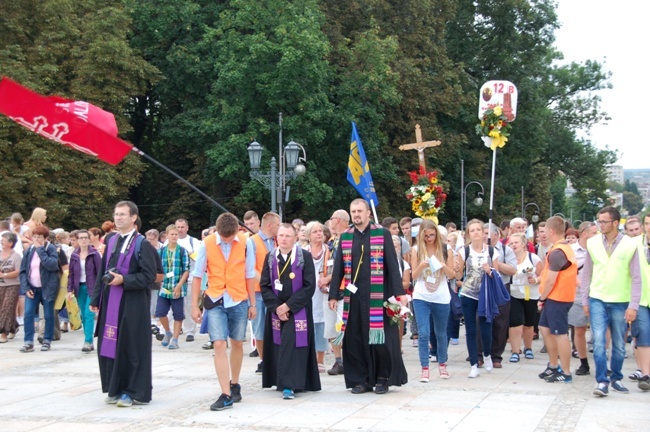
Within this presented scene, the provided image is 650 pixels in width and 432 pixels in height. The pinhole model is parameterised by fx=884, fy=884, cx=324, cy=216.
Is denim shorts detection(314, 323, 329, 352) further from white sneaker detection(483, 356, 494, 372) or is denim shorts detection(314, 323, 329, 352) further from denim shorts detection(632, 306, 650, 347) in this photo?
denim shorts detection(632, 306, 650, 347)

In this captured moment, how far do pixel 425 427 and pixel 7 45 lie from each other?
26.7m

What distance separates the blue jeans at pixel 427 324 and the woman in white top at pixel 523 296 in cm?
211

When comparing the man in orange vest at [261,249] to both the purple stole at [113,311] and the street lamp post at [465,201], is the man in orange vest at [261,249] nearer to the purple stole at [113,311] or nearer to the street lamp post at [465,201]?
the purple stole at [113,311]

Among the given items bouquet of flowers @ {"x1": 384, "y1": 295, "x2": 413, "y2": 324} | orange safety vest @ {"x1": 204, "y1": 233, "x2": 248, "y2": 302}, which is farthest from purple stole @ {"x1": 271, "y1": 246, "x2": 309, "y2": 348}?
bouquet of flowers @ {"x1": 384, "y1": 295, "x2": 413, "y2": 324}

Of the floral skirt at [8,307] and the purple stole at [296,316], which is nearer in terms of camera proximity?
the purple stole at [296,316]

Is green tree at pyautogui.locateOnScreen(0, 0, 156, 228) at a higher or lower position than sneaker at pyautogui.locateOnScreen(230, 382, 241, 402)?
higher

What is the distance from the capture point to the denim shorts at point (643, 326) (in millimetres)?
9695

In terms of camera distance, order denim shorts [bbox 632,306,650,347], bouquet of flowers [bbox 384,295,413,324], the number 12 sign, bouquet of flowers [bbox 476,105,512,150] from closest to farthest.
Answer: bouquet of flowers [bbox 384,295,413,324] → denim shorts [bbox 632,306,650,347] → bouquet of flowers [bbox 476,105,512,150] → the number 12 sign

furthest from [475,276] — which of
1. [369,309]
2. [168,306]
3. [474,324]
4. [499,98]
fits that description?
[168,306]

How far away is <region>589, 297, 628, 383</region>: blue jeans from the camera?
9.48m

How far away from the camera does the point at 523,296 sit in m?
12.4

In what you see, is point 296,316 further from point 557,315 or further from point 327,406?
point 557,315

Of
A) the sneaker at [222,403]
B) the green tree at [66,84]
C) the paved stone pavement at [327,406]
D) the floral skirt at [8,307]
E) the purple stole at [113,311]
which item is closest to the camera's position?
the paved stone pavement at [327,406]

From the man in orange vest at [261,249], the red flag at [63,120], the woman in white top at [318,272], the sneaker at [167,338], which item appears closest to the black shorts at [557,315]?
the woman in white top at [318,272]
